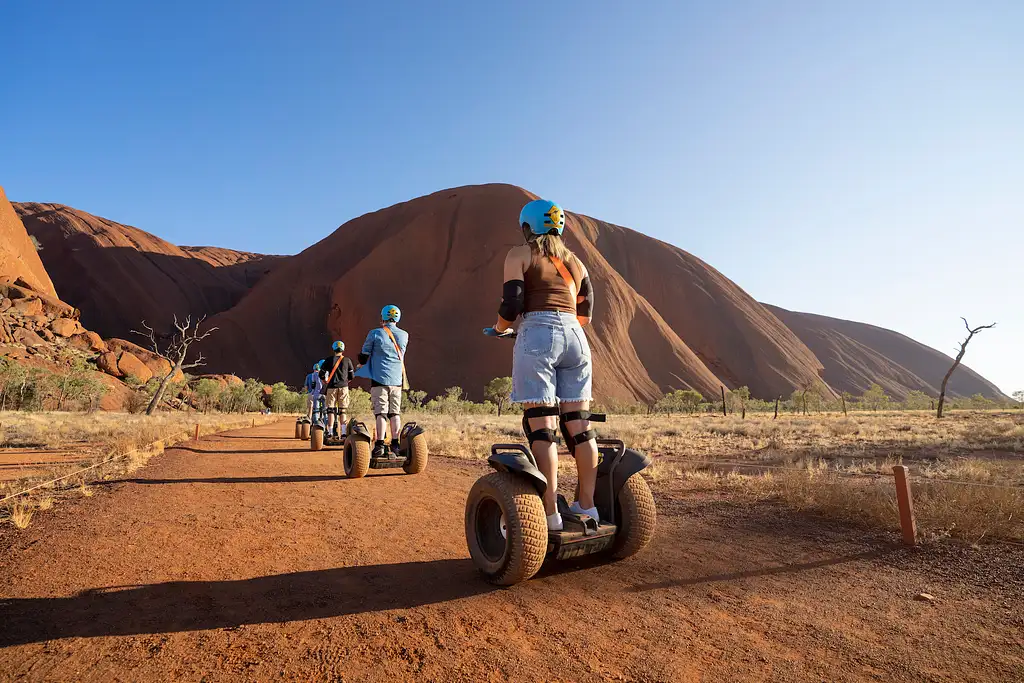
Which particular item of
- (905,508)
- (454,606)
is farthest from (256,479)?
(905,508)

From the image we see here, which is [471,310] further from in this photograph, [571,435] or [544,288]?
[571,435]

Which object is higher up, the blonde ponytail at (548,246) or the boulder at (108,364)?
the blonde ponytail at (548,246)

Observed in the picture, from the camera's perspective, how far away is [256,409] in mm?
49375

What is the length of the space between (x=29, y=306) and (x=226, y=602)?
194ft

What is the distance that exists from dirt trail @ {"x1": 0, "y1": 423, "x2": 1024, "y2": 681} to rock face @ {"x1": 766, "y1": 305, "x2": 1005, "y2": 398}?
105 meters

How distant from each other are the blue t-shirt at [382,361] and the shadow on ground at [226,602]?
176 inches

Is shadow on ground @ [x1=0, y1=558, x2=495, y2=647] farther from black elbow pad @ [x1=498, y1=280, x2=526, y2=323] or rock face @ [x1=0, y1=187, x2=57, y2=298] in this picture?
rock face @ [x1=0, y1=187, x2=57, y2=298]

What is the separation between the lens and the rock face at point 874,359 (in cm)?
9781

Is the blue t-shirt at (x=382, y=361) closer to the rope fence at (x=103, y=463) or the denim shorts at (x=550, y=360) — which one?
the rope fence at (x=103, y=463)

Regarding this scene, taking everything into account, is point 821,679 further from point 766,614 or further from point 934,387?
point 934,387

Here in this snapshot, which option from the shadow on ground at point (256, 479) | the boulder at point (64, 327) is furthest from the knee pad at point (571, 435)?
the boulder at point (64, 327)

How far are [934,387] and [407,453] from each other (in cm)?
13845

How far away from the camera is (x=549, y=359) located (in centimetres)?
322

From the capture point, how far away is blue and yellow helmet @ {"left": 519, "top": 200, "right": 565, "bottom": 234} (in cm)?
355
